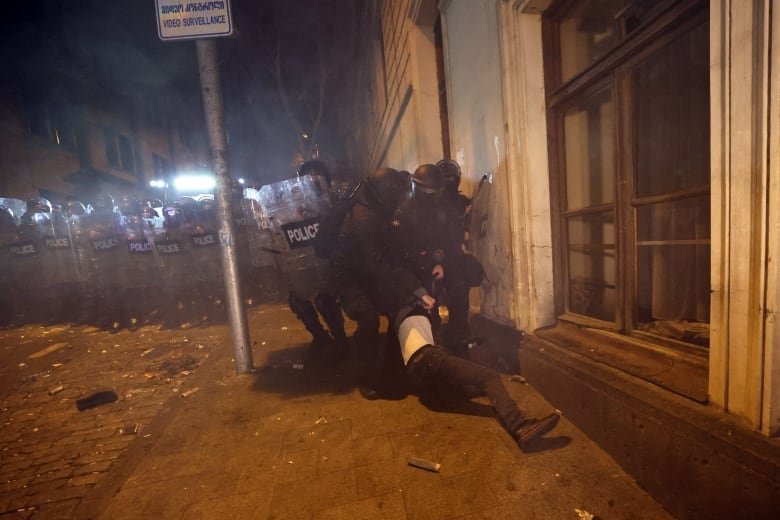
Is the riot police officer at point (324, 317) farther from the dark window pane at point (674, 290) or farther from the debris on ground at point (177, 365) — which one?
the dark window pane at point (674, 290)

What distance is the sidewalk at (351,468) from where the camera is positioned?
206 cm

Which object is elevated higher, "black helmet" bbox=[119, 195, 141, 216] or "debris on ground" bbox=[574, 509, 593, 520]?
"black helmet" bbox=[119, 195, 141, 216]

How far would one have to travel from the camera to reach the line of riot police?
8.63 metres

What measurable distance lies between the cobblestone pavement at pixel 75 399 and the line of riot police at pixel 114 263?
5.12 ft

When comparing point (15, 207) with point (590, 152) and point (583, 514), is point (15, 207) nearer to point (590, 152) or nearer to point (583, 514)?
point (590, 152)

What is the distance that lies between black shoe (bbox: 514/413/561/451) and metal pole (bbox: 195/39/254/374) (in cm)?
326

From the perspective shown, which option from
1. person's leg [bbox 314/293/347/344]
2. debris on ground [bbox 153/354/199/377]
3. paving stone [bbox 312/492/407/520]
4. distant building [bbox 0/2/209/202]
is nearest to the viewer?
paving stone [bbox 312/492/407/520]

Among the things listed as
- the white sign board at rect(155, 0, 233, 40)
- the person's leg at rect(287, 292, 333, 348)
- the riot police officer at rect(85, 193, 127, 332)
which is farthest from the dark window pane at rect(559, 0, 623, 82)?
the riot police officer at rect(85, 193, 127, 332)

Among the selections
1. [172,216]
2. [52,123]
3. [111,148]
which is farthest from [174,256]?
[111,148]

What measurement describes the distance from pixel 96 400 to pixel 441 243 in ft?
13.5

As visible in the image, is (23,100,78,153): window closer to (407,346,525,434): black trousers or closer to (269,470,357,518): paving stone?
(269,470,357,518): paving stone

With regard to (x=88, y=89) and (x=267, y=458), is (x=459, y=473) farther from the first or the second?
(x=88, y=89)

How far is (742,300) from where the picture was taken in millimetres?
1619

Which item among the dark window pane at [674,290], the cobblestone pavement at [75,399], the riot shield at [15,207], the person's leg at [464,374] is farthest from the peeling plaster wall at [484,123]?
the riot shield at [15,207]
